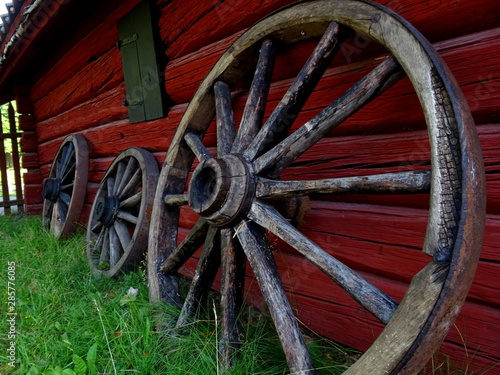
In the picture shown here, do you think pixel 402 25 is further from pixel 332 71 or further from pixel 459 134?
pixel 332 71

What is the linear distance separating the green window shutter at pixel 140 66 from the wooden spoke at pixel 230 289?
57.3 inches

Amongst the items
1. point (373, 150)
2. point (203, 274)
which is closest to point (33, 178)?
point (203, 274)

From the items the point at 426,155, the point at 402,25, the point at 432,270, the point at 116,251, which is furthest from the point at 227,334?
the point at 116,251

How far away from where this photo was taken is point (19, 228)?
15.0 feet

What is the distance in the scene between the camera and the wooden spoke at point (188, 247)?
181cm

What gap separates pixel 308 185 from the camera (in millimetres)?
1312

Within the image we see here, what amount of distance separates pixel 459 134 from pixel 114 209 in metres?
2.52

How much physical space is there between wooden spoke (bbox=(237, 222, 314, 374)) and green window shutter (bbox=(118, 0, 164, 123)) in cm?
154

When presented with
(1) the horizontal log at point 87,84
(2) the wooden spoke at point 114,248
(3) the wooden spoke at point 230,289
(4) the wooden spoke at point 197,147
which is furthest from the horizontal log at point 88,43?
(3) the wooden spoke at point 230,289

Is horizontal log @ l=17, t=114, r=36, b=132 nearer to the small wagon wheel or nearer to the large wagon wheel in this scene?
the small wagon wheel

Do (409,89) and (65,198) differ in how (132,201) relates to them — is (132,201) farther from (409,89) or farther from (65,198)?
(409,89)

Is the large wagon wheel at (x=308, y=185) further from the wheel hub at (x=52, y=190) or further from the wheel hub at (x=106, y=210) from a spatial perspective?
the wheel hub at (x=52, y=190)

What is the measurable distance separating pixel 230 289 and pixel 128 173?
170 cm

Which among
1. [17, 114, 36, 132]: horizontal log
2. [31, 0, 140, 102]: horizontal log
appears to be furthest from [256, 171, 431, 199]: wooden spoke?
[17, 114, 36, 132]: horizontal log
